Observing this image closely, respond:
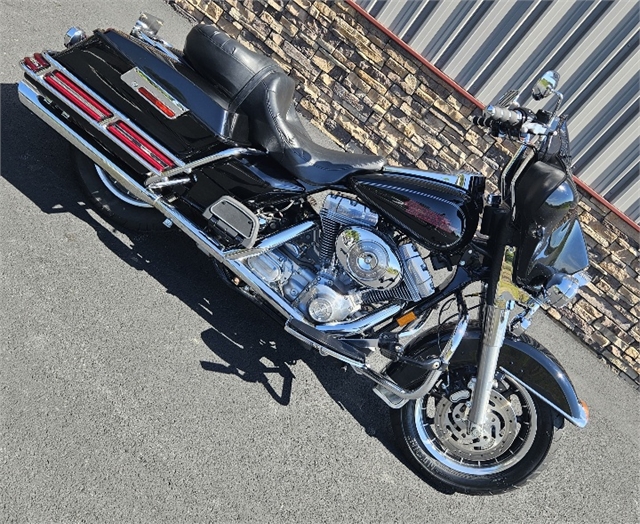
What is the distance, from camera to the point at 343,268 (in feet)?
11.3

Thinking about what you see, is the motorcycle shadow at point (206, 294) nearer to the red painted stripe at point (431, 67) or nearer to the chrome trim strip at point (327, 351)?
the chrome trim strip at point (327, 351)

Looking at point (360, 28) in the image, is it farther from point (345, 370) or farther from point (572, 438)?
point (572, 438)

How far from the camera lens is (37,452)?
292cm

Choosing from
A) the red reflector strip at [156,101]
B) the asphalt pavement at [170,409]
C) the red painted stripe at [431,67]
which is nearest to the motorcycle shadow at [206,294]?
the asphalt pavement at [170,409]

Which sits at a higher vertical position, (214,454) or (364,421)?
(364,421)

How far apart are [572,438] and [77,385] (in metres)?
3.12

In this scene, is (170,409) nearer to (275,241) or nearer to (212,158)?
(275,241)

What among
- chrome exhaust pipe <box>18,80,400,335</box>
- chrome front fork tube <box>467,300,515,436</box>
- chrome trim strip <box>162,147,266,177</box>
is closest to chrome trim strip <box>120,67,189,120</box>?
chrome trim strip <box>162,147,266,177</box>

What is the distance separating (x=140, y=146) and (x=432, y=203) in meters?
1.74

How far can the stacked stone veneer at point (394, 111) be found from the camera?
5.02m

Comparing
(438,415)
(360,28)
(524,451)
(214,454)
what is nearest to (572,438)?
(524,451)

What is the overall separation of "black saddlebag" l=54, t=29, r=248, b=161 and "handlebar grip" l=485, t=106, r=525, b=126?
1484 mm

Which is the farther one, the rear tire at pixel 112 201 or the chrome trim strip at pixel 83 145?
the rear tire at pixel 112 201

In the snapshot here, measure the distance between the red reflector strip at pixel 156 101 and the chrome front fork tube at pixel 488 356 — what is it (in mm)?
2084
